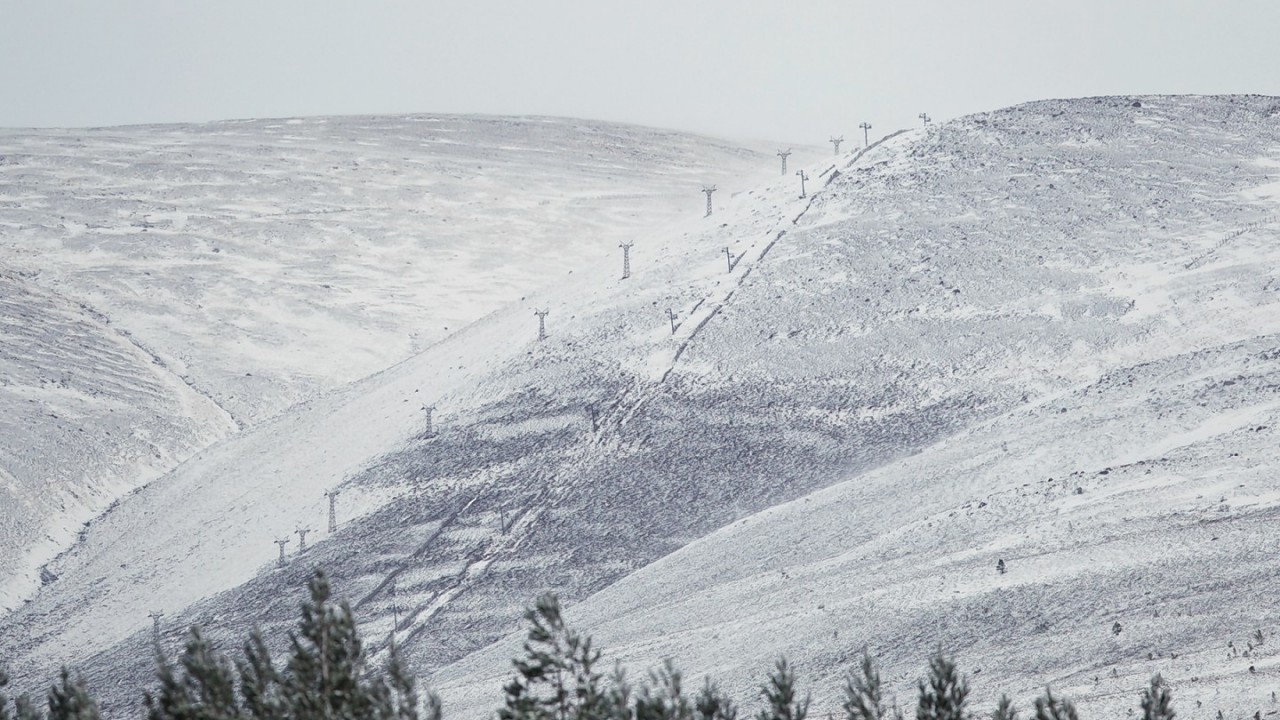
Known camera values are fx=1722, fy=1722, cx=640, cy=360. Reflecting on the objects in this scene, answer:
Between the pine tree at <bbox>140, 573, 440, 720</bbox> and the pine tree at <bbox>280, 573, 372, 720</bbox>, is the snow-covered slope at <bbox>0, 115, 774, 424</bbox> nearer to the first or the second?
the pine tree at <bbox>140, 573, 440, 720</bbox>

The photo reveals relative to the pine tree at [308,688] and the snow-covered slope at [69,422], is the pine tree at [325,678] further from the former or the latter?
the snow-covered slope at [69,422]

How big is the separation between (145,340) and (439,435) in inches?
1384

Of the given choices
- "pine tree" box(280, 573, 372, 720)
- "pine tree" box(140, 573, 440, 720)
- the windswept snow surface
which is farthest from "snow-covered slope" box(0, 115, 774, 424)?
"pine tree" box(280, 573, 372, 720)

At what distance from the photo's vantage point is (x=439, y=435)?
243ft

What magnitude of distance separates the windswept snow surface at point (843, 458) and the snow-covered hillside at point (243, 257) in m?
7.01

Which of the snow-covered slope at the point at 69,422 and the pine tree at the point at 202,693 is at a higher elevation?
the pine tree at the point at 202,693

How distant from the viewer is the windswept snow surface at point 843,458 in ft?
156

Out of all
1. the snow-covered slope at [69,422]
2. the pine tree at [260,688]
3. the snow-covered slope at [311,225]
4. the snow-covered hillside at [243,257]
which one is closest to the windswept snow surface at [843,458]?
the snow-covered slope at [69,422]

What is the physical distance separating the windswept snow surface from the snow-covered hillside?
23.0ft

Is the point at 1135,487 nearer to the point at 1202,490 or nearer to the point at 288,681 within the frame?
the point at 1202,490

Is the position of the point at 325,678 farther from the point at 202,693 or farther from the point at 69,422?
the point at 69,422

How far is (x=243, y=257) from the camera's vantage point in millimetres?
120250

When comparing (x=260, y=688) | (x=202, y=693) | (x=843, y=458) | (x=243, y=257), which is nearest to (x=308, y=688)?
(x=260, y=688)

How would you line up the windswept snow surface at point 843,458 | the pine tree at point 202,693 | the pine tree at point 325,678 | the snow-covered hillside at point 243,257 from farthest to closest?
1. the snow-covered hillside at point 243,257
2. the windswept snow surface at point 843,458
3. the pine tree at point 325,678
4. the pine tree at point 202,693
